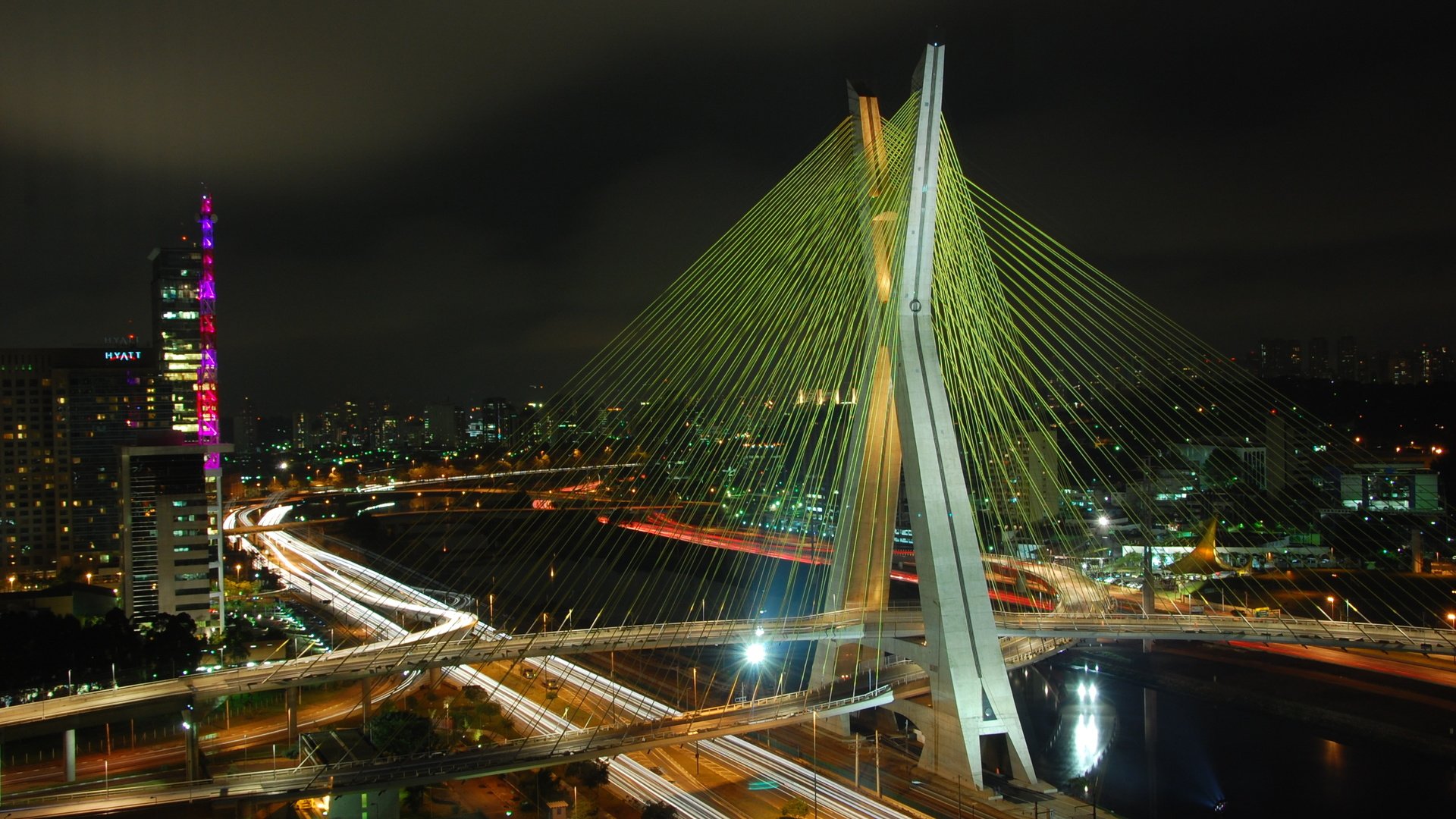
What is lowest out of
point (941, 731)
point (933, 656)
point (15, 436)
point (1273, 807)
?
point (1273, 807)

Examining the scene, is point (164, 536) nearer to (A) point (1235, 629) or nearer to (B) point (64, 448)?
(B) point (64, 448)

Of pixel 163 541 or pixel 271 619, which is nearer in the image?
pixel 163 541

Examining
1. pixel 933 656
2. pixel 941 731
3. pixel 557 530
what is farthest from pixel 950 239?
pixel 557 530

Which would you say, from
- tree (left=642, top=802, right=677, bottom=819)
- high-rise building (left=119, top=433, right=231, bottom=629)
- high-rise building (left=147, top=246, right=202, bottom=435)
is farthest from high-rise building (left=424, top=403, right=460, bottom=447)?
tree (left=642, top=802, right=677, bottom=819)

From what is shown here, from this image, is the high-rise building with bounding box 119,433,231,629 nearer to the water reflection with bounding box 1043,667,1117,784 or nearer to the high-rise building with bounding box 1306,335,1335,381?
the water reflection with bounding box 1043,667,1117,784

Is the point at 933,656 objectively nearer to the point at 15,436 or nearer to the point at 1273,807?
the point at 1273,807

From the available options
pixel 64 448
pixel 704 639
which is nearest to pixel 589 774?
pixel 704 639

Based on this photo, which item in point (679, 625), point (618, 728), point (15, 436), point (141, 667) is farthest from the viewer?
point (15, 436)
